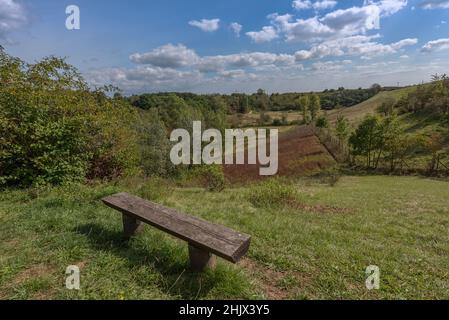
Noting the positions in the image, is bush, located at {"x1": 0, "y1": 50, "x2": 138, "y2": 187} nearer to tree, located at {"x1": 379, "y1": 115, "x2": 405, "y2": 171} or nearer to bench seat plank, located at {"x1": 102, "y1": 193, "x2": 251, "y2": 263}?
bench seat plank, located at {"x1": 102, "y1": 193, "x2": 251, "y2": 263}

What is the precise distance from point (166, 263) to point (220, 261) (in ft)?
2.06

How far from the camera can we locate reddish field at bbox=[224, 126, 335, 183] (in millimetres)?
25859

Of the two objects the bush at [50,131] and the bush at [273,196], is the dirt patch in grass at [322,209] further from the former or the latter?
the bush at [50,131]

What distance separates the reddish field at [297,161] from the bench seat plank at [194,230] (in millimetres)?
18444

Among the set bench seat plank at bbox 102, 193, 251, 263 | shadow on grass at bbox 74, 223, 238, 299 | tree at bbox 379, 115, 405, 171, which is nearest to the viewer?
bench seat plank at bbox 102, 193, 251, 263

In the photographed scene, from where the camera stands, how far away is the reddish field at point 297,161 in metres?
25.9

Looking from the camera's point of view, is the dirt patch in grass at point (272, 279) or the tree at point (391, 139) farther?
the tree at point (391, 139)

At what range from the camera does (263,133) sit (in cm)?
5081

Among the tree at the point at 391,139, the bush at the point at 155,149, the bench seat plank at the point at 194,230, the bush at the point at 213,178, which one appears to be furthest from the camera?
the tree at the point at 391,139

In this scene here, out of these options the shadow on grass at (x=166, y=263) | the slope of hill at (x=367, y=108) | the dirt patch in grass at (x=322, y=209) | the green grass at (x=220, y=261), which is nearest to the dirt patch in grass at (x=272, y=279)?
the green grass at (x=220, y=261)

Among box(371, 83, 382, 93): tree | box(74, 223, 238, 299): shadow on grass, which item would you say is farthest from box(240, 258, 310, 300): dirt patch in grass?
box(371, 83, 382, 93): tree

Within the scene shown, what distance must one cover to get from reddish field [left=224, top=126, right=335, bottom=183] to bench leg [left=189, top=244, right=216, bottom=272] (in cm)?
1896
